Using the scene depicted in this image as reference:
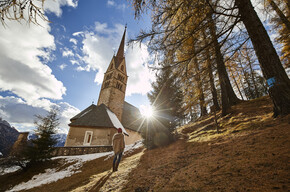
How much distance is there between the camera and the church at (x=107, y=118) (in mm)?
16188

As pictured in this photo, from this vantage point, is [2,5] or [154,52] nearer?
[2,5]

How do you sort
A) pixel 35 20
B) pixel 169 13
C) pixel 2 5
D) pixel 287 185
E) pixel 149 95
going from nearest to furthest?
1. pixel 287 185
2. pixel 2 5
3. pixel 35 20
4. pixel 169 13
5. pixel 149 95

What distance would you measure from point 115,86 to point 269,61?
24615 mm

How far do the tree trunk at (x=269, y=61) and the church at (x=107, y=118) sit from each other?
15946mm

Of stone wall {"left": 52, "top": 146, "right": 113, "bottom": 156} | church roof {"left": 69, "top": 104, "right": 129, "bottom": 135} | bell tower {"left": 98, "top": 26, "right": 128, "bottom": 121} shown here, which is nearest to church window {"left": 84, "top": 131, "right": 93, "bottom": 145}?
church roof {"left": 69, "top": 104, "right": 129, "bottom": 135}

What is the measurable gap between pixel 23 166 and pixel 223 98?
15.8 meters

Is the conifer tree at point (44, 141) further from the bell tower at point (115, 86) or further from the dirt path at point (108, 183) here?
the bell tower at point (115, 86)

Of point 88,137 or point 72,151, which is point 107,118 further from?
point 72,151

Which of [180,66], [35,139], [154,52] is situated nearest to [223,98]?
[180,66]

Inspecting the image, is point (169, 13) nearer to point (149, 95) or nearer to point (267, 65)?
point (267, 65)

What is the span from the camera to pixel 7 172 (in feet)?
33.0

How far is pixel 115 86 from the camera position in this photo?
26.2m

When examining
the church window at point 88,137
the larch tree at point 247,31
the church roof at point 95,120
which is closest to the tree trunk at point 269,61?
the larch tree at point 247,31

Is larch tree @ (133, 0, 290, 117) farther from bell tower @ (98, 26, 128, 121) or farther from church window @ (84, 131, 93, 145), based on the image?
bell tower @ (98, 26, 128, 121)
